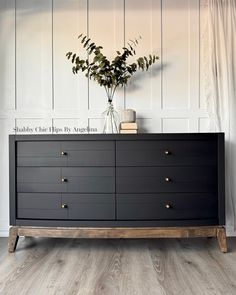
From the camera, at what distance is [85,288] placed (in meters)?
1.62

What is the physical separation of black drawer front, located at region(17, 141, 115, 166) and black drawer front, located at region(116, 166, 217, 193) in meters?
0.15

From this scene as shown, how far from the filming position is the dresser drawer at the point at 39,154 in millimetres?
2084

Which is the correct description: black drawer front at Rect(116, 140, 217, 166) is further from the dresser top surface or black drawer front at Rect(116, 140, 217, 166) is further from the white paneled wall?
the white paneled wall

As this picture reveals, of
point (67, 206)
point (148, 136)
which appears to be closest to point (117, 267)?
point (67, 206)

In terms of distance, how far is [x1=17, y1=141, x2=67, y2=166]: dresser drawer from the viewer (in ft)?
6.84

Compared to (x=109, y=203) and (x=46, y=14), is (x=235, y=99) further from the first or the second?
(x=46, y=14)

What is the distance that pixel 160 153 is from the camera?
2.05 m

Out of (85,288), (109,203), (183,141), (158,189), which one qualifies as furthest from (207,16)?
(85,288)

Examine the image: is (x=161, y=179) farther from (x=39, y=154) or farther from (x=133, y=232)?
(x=39, y=154)

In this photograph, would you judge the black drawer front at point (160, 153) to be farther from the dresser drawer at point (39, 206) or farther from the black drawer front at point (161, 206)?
the dresser drawer at point (39, 206)

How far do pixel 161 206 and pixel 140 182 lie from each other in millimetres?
217

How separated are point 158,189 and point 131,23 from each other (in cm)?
142

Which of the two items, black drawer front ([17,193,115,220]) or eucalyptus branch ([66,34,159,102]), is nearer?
black drawer front ([17,193,115,220])

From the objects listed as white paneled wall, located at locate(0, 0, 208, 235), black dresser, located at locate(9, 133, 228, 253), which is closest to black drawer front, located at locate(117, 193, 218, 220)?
black dresser, located at locate(9, 133, 228, 253)
